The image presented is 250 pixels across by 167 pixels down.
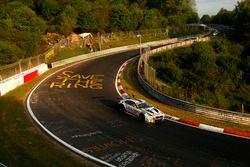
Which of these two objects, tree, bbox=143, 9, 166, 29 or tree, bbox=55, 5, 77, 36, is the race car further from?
tree, bbox=143, 9, 166, 29

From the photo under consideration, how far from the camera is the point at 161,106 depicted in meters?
27.3

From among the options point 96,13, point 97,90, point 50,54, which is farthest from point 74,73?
point 96,13

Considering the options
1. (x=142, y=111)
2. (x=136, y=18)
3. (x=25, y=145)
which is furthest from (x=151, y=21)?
(x=25, y=145)

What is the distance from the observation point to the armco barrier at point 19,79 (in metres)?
32.2

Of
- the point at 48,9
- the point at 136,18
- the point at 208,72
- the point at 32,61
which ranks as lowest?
the point at 208,72

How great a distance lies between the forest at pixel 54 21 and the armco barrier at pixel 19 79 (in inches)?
429

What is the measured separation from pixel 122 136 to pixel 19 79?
68.4 ft

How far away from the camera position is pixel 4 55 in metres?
50.4

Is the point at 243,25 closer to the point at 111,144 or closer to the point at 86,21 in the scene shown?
the point at 86,21

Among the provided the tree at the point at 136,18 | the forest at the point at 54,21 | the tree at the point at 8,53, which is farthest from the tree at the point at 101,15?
the tree at the point at 8,53

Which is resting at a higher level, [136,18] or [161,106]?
[136,18]

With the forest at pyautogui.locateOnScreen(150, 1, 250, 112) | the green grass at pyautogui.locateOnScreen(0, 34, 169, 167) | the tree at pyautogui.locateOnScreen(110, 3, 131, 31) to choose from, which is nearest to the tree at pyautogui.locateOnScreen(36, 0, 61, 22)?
the tree at pyautogui.locateOnScreen(110, 3, 131, 31)

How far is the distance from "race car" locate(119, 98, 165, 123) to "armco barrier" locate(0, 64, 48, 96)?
13.9 metres

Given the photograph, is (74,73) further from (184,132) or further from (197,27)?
(197,27)
